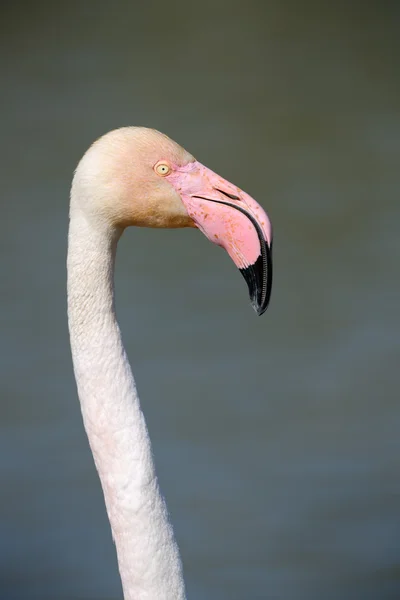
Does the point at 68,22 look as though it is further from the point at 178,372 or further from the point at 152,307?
the point at 178,372

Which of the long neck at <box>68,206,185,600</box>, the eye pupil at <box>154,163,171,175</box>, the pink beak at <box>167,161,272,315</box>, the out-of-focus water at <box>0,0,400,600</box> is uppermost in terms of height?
the out-of-focus water at <box>0,0,400,600</box>

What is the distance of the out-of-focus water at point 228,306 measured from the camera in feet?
11.6

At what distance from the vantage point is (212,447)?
3832mm

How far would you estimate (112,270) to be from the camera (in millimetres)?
1597

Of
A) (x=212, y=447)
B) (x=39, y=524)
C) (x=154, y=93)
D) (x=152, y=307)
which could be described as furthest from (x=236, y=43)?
(x=39, y=524)

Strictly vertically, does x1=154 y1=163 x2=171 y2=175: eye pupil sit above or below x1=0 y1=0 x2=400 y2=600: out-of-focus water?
below

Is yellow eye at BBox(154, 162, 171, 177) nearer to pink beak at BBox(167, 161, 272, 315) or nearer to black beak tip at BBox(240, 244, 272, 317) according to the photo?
pink beak at BBox(167, 161, 272, 315)

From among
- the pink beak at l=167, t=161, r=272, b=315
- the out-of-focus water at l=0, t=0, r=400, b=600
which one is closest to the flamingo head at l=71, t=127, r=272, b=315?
the pink beak at l=167, t=161, r=272, b=315

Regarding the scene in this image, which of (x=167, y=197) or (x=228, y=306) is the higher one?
(x=228, y=306)

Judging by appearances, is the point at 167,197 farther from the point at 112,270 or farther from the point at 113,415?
the point at 113,415

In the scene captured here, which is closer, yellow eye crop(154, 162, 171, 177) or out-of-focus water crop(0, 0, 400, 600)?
yellow eye crop(154, 162, 171, 177)

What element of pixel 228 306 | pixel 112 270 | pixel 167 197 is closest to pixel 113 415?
pixel 112 270

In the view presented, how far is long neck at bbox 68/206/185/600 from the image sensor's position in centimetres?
157

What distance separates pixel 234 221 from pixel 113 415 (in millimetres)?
334
